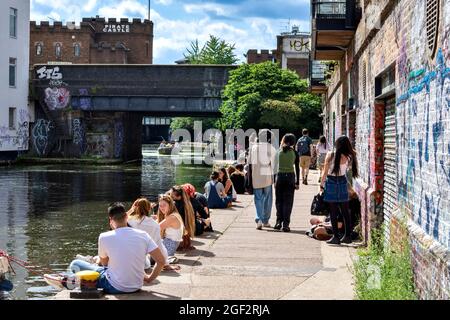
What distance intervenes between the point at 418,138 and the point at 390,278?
4.61 ft

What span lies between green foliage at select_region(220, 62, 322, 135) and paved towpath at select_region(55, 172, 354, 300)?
29.3 meters

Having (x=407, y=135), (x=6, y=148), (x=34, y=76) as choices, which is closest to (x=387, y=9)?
(x=407, y=135)

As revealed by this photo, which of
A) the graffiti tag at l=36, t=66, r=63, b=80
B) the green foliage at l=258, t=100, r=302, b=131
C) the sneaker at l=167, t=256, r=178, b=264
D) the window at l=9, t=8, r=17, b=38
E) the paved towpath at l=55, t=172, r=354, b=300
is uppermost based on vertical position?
the window at l=9, t=8, r=17, b=38

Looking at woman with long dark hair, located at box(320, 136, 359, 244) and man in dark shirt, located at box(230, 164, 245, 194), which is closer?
woman with long dark hair, located at box(320, 136, 359, 244)

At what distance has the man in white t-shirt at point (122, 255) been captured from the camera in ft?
Result: 25.1

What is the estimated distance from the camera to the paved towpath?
25.7ft

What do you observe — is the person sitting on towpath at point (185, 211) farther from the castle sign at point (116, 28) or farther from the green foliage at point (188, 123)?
the green foliage at point (188, 123)

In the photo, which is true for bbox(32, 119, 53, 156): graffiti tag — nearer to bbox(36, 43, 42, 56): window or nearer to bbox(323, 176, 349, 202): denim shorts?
bbox(36, 43, 42, 56): window

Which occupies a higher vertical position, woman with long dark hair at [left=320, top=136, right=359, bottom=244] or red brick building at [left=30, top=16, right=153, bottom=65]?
red brick building at [left=30, top=16, right=153, bottom=65]

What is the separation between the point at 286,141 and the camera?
1332 cm

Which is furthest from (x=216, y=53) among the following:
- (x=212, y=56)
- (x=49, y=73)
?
(x=49, y=73)

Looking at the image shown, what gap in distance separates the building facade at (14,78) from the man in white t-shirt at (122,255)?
136 feet

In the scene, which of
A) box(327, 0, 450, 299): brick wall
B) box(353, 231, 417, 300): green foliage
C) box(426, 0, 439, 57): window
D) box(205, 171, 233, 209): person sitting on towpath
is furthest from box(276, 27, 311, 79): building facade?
box(426, 0, 439, 57): window
